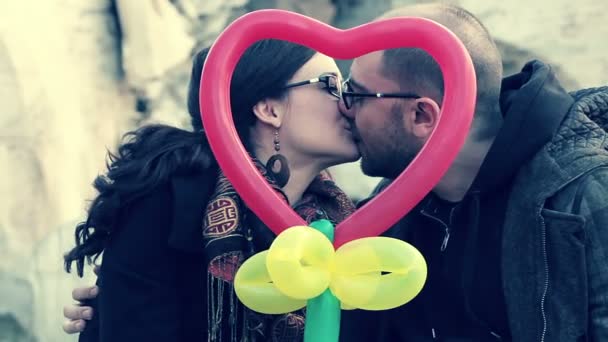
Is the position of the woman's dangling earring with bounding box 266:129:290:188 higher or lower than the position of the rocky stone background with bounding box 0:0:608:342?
higher

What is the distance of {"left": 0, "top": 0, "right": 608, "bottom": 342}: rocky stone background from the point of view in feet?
9.18

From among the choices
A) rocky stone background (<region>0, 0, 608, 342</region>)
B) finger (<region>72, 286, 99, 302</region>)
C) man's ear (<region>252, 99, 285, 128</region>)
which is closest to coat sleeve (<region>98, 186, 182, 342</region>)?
finger (<region>72, 286, 99, 302</region>)

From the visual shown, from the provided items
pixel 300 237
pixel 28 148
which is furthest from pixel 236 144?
pixel 28 148

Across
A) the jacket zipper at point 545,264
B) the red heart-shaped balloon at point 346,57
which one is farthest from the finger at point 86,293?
the jacket zipper at point 545,264

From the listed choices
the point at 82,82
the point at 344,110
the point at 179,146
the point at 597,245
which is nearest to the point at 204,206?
the point at 179,146

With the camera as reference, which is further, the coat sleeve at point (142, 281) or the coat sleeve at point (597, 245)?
the coat sleeve at point (142, 281)

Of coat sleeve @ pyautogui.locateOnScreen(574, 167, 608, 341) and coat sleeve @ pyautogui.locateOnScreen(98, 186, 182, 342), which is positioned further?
coat sleeve @ pyautogui.locateOnScreen(98, 186, 182, 342)

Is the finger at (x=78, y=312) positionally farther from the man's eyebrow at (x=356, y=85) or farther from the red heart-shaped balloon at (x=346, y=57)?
the man's eyebrow at (x=356, y=85)

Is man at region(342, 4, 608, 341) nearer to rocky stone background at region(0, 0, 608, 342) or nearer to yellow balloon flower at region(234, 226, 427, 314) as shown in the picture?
yellow balloon flower at region(234, 226, 427, 314)

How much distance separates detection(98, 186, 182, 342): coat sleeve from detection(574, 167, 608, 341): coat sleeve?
0.70m

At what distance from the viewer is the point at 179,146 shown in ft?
4.93

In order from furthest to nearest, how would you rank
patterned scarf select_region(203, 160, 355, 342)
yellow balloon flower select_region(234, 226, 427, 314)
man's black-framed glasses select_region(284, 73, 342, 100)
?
man's black-framed glasses select_region(284, 73, 342, 100)
patterned scarf select_region(203, 160, 355, 342)
yellow balloon flower select_region(234, 226, 427, 314)

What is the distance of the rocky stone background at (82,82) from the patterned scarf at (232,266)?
1234 millimetres

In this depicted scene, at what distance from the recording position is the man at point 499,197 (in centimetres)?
131
